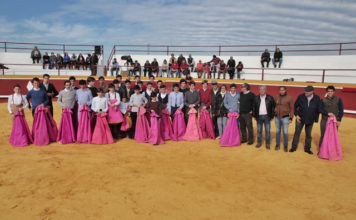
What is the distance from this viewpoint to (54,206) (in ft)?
12.5

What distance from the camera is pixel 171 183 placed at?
470 centimetres

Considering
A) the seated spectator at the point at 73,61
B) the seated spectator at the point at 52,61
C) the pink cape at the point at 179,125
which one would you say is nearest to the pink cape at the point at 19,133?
the pink cape at the point at 179,125

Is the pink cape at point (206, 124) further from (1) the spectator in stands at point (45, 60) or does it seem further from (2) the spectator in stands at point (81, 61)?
(1) the spectator in stands at point (45, 60)

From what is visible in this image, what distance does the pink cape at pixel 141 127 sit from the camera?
24.9 feet

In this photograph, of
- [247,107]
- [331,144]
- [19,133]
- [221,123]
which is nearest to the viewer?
[331,144]

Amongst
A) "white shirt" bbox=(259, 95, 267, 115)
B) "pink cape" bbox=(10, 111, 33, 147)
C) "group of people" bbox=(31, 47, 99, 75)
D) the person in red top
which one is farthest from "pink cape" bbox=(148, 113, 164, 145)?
"group of people" bbox=(31, 47, 99, 75)

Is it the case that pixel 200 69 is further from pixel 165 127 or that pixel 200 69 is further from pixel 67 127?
pixel 67 127

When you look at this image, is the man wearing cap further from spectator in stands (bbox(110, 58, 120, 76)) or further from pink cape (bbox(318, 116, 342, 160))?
spectator in stands (bbox(110, 58, 120, 76))

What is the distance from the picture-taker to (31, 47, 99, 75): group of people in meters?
18.7

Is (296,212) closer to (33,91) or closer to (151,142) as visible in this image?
(151,142)

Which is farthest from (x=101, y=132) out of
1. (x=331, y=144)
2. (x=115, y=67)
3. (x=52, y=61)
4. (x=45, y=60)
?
(x=45, y=60)

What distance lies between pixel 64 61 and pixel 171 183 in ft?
55.7

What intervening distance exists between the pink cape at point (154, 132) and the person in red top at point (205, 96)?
1.60m

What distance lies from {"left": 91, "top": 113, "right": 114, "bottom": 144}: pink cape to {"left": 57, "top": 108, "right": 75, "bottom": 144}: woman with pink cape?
0.61m
